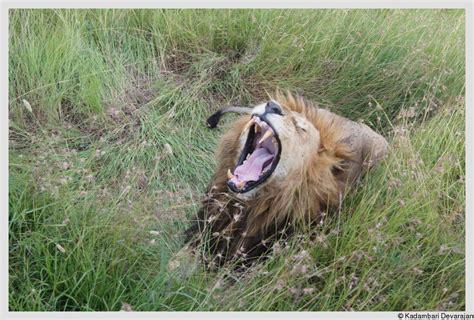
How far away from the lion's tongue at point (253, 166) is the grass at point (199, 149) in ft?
0.80

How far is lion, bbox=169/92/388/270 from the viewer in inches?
98.7

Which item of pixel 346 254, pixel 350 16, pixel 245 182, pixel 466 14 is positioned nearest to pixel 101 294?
pixel 245 182

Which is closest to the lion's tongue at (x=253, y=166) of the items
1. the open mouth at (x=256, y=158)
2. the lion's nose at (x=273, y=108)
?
the open mouth at (x=256, y=158)

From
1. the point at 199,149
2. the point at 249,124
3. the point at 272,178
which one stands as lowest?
the point at 199,149

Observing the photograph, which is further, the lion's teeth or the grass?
the lion's teeth

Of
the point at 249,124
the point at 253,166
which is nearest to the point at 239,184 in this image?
the point at 253,166

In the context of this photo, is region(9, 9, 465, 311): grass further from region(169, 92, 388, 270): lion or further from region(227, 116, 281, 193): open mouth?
region(227, 116, 281, 193): open mouth

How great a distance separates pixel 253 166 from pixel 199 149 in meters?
0.49

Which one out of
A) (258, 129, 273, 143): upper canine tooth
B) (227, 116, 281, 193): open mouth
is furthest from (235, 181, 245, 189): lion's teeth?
(258, 129, 273, 143): upper canine tooth

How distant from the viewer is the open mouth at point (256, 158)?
2500 millimetres

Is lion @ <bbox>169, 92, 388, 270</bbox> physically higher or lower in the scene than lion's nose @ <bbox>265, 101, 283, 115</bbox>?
lower

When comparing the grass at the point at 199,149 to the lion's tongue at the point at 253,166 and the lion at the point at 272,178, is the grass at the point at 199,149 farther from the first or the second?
the lion's tongue at the point at 253,166

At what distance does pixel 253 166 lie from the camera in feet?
8.38

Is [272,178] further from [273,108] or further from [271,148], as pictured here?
[273,108]
